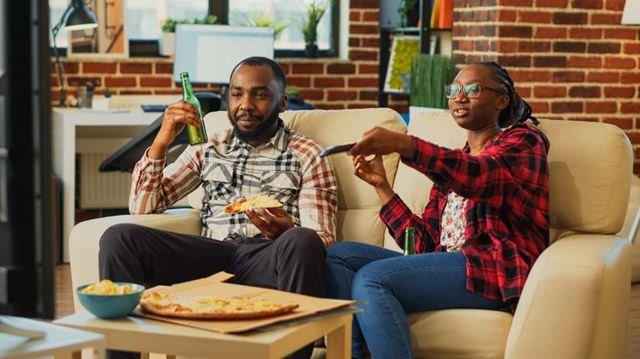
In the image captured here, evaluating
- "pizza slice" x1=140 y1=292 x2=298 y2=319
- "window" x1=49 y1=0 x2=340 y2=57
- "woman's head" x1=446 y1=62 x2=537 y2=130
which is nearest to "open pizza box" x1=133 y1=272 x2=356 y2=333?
"pizza slice" x1=140 y1=292 x2=298 y2=319

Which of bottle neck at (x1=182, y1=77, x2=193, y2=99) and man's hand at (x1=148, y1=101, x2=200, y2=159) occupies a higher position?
bottle neck at (x1=182, y1=77, x2=193, y2=99)

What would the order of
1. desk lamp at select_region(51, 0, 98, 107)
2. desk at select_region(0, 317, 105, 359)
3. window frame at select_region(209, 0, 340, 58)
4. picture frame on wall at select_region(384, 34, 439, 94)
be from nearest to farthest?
desk at select_region(0, 317, 105, 359) → desk lamp at select_region(51, 0, 98, 107) → picture frame on wall at select_region(384, 34, 439, 94) → window frame at select_region(209, 0, 340, 58)

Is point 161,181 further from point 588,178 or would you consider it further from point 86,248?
point 588,178

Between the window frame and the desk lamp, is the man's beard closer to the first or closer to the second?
the desk lamp

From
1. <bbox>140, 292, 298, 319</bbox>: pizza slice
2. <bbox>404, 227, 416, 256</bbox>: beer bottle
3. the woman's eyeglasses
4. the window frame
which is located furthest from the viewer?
the window frame

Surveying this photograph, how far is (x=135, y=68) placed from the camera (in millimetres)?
6602

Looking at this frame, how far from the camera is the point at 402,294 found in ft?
9.79

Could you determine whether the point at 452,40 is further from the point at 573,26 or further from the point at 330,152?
the point at 330,152

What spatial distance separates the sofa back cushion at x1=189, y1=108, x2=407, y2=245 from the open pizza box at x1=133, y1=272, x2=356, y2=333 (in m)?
0.76

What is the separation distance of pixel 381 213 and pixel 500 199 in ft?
1.44

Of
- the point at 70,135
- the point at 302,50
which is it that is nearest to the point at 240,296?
the point at 70,135

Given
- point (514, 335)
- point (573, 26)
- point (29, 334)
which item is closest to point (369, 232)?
point (514, 335)

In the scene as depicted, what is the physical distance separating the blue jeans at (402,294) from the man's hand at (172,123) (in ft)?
2.53

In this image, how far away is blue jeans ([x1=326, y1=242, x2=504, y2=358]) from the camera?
2.93m
